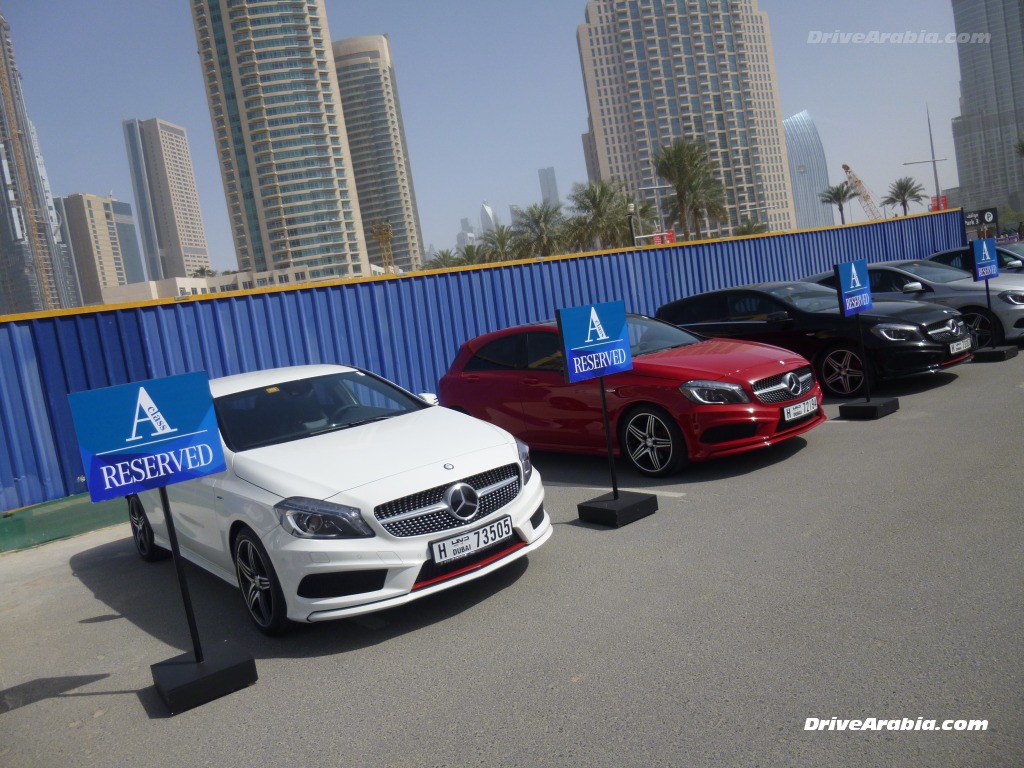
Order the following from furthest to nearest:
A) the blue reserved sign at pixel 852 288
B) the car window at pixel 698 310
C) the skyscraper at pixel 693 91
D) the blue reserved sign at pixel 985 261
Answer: the skyscraper at pixel 693 91 → the car window at pixel 698 310 → the blue reserved sign at pixel 985 261 → the blue reserved sign at pixel 852 288

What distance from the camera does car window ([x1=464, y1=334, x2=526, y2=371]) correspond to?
8555 mm

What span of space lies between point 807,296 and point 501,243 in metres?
52.1

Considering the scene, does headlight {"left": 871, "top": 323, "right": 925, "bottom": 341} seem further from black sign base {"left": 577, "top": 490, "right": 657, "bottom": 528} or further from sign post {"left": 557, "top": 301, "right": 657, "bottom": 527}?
black sign base {"left": 577, "top": 490, "right": 657, "bottom": 528}

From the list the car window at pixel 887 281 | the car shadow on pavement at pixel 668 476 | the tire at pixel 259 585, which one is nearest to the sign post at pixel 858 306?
the car shadow on pavement at pixel 668 476

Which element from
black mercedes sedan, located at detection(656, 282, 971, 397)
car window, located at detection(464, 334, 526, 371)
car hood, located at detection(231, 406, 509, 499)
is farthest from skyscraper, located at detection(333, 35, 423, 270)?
car hood, located at detection(231, 406, 509, 499)

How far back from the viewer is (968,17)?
10800 centimetres

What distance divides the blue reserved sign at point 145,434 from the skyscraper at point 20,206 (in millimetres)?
129615

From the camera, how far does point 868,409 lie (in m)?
8.58

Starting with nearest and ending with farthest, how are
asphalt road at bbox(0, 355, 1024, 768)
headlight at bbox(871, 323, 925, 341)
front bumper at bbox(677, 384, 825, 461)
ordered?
asphalt road at bbox(0, 355, 1024, 768) → front bumper at bbox(677, 384, 825, 461) → headlight at bbox(871, 323, 925, 341)

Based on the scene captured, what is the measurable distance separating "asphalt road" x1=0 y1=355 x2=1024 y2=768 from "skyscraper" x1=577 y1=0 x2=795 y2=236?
14914 centimetres

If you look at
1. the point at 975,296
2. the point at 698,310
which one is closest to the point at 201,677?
the point at 698,310

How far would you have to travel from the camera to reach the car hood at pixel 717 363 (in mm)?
7168

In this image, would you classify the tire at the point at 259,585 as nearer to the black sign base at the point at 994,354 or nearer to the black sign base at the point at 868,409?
the black sign base at the point at 868,409

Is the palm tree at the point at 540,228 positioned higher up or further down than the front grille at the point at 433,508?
higher up
